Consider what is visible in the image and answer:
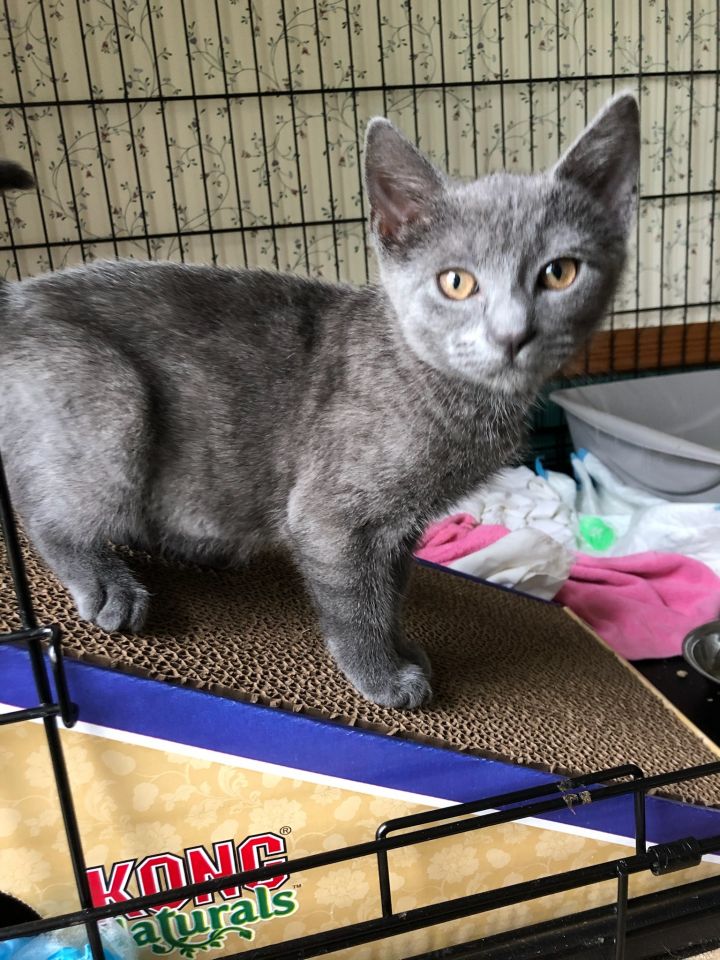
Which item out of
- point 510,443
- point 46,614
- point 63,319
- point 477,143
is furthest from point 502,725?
point 477,143

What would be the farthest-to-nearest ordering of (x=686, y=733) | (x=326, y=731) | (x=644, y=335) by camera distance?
1. (x=644, y=335)
2. (x=686, y=733)
3. (x=326, y=731)

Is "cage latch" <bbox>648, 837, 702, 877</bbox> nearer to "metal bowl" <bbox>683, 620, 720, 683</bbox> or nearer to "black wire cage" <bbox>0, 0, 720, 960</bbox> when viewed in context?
"metal bowl" <bbox>683, 620, 720, 683</bbox>

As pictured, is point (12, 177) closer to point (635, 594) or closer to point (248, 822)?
point (248, 822)

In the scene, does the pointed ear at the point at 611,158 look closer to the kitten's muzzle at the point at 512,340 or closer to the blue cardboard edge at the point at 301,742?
the kitten's muzzle at the point at 512,340

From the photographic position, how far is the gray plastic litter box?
6.09 feet

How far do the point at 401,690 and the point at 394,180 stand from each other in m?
0.51

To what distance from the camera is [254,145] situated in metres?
2.06

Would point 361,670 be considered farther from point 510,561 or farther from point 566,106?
point 566,106

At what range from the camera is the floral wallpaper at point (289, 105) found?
75.7 inches

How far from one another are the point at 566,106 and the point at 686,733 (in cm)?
185

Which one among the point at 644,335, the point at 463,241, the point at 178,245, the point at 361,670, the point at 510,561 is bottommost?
the point at 510,561

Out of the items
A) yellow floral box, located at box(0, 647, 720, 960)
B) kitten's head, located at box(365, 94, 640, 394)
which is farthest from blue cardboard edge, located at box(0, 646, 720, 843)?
kitten's head, located at box(365, 94, 640, 394)

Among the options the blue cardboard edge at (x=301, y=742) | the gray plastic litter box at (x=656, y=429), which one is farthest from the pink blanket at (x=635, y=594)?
the blue cardboard edge at (x=301, y=742)

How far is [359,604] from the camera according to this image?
78 centimetres
